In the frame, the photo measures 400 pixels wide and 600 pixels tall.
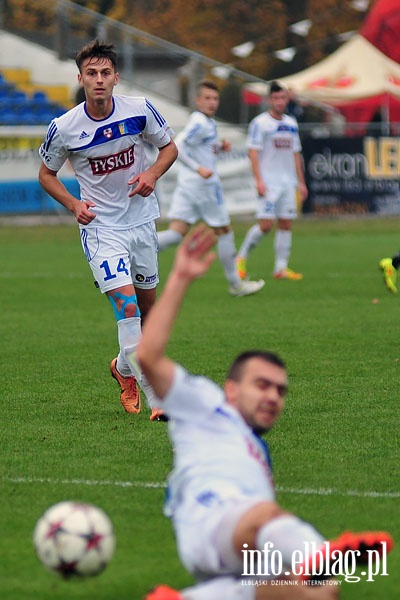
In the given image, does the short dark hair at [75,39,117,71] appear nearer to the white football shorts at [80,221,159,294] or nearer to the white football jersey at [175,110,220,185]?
the white football shorts at [80,221,159,294]

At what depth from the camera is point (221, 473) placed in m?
4.30

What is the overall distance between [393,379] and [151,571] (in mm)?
4513

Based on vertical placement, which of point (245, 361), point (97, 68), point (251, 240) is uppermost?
point (97, 68)

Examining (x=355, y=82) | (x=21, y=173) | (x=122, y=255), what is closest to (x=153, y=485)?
(x=122, y=255)

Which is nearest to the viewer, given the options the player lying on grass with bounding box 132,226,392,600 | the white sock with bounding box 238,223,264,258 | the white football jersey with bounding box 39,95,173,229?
the player lying on grass with bounding box 132,226,392,600

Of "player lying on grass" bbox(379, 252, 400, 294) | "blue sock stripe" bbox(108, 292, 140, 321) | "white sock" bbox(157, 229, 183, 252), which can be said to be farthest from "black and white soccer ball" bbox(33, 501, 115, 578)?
"white sock" bbox(157, 229, 183, 252)

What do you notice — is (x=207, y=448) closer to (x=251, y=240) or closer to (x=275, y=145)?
(x=251, y=240)

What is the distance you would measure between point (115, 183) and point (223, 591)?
172 inches

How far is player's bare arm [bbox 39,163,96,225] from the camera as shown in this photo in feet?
25.7

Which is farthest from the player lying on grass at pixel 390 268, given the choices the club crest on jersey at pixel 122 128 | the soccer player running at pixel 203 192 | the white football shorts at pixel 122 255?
the club crest on jersey at pixel 122 128

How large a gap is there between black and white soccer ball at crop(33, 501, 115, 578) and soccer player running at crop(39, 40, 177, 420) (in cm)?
323

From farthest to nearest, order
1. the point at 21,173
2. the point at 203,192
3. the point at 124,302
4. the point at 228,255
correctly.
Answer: the point at 21,173
the point at 203,192
the point at 228,255
the point at 124,302


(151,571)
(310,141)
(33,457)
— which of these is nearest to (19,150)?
(310,141)

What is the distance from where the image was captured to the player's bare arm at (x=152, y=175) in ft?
25.8
